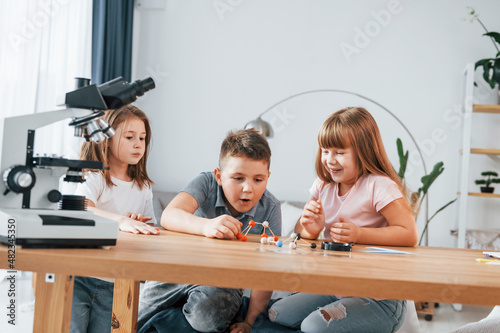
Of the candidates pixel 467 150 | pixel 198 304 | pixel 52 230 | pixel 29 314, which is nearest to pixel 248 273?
pixel 52 230

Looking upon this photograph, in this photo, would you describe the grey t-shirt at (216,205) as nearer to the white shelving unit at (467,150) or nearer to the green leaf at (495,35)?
the white shelving unit at (467,150)

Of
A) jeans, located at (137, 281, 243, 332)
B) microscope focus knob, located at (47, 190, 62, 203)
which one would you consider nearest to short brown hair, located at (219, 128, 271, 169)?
jeans, located at (137, 281, 243, 332)

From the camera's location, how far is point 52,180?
1.09 metres

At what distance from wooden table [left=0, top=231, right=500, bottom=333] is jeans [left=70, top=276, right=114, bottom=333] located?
0.66 metres

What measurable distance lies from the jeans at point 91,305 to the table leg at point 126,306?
0.47 m

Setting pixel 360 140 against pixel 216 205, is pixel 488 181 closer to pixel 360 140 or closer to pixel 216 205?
pixel 360 140

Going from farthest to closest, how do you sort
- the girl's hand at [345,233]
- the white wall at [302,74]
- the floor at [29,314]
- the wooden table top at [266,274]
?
the white wall at [302,74]
the floor at [29,314]
the girl's hand at [345,233]
the wooden table top at [266,274]

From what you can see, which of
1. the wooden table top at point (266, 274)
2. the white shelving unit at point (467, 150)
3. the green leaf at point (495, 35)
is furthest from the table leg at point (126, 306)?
the green leaf at point (495, 35)

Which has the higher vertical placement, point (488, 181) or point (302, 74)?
point (302, 74)

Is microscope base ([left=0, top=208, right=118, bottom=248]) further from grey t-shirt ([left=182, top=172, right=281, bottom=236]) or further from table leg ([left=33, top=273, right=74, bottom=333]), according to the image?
grey t-shirt ([left=182, top=172, right=281, bottom=236])

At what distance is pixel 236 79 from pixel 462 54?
1.84 m

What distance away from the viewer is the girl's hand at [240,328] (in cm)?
144

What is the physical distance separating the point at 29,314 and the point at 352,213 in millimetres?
2035

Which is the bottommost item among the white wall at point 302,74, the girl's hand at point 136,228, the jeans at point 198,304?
the jeans at point 198,304
